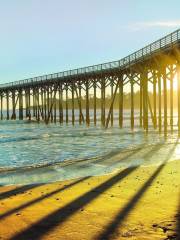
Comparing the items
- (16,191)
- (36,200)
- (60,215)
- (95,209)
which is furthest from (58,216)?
(16,191)

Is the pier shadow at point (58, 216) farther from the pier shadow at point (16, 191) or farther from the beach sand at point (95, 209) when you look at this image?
the pier shadow at point (16, 191)

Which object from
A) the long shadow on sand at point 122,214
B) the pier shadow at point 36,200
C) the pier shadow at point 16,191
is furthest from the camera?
the pier shadow at point 16,191

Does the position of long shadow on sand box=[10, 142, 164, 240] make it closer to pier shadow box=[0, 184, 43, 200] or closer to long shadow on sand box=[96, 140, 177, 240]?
long shadow on sand box=[96, 140, 177, 240]

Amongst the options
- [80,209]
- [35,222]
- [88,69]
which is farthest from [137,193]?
[88,69]

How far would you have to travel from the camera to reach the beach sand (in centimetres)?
655

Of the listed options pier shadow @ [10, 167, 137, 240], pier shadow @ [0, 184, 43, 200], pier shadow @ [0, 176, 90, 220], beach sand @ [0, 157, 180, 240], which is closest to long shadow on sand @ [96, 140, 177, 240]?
beach sand @ [0, 157, 180, 240]

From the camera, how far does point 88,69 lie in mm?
39562

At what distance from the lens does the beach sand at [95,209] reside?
6551 mm

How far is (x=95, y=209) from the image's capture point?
7895 millimetres

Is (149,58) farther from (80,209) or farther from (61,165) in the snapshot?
(80,209)

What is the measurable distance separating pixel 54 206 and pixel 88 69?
31817 millimetres

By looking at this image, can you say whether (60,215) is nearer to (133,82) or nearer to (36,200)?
(36,200)

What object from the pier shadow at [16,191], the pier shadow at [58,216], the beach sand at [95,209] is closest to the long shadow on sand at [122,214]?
the beach sand at [95,209]

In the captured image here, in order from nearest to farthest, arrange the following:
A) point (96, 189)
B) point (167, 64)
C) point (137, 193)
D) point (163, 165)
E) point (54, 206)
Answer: point (54, 206), point (137, 193), point (96, 189), point (163, 165), point (167, 64)
